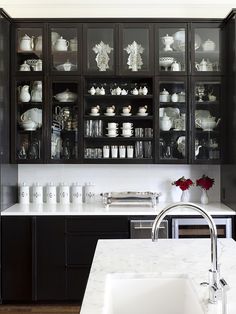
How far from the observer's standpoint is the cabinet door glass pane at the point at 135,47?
3.55 m

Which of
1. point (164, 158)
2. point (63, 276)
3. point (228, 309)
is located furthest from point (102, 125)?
point (228, 309)

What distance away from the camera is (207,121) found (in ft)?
11.7

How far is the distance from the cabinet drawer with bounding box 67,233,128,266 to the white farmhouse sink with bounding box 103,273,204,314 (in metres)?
1.83

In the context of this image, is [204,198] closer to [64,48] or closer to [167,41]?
[167,41]

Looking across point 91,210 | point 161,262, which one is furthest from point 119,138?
point 161,262

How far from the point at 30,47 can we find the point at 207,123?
6.18ft

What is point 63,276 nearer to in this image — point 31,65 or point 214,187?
point 214,187

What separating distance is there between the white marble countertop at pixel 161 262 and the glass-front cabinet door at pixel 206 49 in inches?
80.1

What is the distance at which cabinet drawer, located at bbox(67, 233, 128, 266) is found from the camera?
3258mm

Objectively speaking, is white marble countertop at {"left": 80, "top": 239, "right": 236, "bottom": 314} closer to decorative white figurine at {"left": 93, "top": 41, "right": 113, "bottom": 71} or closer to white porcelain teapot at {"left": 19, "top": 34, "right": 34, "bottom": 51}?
decorative white figurine at {"left": 93, "top": 41, "right": 113, "bottom": 71}

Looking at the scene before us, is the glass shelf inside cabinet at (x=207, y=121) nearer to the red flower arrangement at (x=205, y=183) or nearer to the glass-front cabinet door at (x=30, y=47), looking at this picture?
the red flower arrangement at (x=205, y=183)

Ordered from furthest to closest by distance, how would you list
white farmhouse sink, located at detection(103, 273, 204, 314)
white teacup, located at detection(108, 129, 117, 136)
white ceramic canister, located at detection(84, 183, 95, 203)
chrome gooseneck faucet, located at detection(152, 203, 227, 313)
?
white ceramic canister, located at detection(84, 183, 95, 203), white teacup, located at detection(108, 129, 117, 136), white farmhouse sink, located at detection(103, 273, 204, 314), chrome gooseneck faucet, located at detection(152, 203, 227, 313)

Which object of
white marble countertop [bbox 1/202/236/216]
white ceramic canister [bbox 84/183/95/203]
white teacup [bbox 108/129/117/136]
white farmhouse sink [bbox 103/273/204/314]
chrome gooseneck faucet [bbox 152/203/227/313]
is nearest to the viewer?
chrome gooseneck faucet [bbox 152/203/227/313]
